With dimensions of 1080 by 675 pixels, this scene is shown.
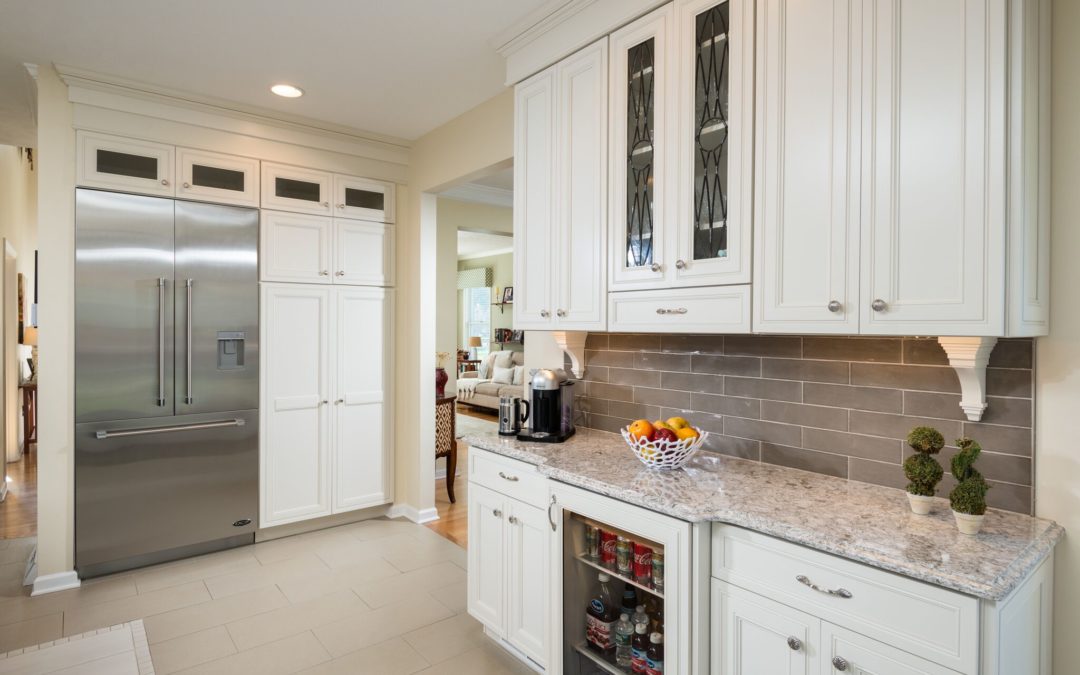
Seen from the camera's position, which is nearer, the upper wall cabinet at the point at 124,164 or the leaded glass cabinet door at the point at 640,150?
the leaded glass cabinet door at the point at 640,150

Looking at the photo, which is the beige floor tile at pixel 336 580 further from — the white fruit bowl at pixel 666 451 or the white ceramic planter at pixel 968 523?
the white ceramic planter at pixel 968 523

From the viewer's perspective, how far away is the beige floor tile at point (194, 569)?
3.24 m

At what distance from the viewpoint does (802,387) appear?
6.72 feet

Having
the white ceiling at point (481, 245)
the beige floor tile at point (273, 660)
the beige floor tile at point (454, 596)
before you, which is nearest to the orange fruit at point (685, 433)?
the beige floor tile at point (454, 596)

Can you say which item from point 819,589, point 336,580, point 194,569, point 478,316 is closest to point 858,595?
point 819,589

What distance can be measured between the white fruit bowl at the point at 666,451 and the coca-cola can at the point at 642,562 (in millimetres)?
285

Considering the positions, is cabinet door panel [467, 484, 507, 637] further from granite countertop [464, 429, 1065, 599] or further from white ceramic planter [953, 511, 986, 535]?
white ceramic planter [953, 511, 986, 535]

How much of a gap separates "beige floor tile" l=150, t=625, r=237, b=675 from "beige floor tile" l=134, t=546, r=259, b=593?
67 cm

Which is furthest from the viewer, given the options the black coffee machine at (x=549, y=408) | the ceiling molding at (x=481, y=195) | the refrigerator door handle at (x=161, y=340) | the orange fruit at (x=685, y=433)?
the ceiling molding at (x=481, y=195)

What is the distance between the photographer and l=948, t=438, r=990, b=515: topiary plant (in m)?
1.39

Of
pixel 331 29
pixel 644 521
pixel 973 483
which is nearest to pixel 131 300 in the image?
pixel 331 29

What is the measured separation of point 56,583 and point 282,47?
303cm

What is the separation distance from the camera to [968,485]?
140cm

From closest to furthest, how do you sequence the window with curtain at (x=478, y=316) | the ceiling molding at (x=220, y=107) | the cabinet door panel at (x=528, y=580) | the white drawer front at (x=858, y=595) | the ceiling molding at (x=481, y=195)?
the white drawer front at (x=858, y=595)
the cabinet door panel at (x=528, y=580)
the ceiling molding at (x=220, y=107)
the ceiling molding at (x=481, y=195)
the window with curtain at (x=478, y=316)
